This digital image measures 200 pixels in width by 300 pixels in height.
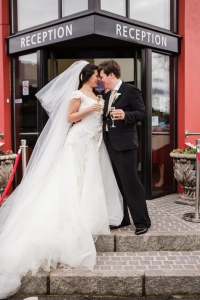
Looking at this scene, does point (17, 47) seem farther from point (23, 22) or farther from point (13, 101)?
point (13, 101)

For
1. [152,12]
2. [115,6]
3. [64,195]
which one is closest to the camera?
[64,195]

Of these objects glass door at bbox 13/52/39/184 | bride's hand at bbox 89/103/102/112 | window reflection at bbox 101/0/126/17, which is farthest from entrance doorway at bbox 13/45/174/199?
bride's hand at bbox 89/103/102/112

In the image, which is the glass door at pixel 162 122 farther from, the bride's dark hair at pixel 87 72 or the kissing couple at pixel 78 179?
the bride's dark hair at pixel 87 72

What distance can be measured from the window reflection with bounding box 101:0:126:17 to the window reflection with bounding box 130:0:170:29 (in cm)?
19

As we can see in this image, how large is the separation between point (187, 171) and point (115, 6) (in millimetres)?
3032

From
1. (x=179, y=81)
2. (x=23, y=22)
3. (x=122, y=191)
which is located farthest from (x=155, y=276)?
(x=23, y=22)

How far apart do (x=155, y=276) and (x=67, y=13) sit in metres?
4.42

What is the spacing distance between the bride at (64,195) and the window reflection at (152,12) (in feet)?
7.02

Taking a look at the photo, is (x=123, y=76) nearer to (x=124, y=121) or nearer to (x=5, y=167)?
(x=124, y=121)

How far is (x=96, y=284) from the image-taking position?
11.2ft

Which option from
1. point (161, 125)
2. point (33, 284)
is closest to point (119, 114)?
point (33, 284)

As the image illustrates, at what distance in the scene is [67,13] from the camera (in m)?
5.68

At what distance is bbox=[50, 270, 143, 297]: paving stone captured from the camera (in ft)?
11.2

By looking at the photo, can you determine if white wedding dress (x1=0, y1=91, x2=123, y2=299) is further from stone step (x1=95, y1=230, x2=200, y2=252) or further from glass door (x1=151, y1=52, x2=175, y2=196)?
glass door (x1=151, y1=52, x2=175, y2=196)
